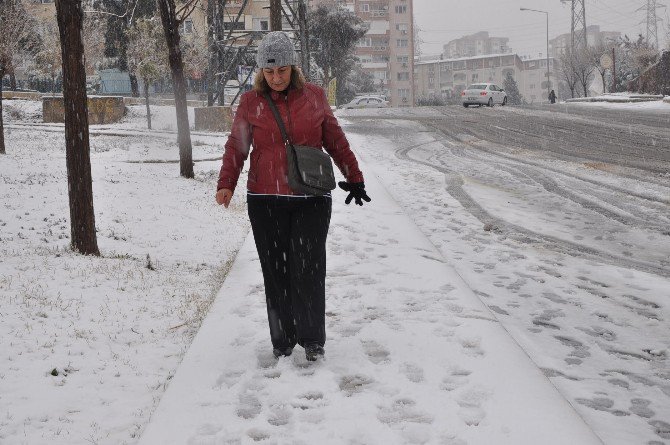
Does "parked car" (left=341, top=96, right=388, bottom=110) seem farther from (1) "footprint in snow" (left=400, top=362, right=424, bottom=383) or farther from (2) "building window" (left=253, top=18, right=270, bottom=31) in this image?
(1) "footprint in snow" (left=400, top=362, right=424, bottom=383)

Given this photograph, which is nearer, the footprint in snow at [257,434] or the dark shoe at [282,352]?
the footprint in snow at [257,434]

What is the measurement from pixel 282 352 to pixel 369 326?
0.83 meters

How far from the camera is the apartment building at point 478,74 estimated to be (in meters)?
117

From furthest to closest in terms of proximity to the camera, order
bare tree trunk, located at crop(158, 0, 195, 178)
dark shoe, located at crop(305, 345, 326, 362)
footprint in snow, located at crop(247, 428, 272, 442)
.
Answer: bare tree trunk, located at crop(158, 0, 195, 178)
dark shoe, located at crop(305, 345, 326, 362)
footprint in snow, located at crop(247, 428, 272, 442)

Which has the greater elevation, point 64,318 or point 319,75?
point 319,75

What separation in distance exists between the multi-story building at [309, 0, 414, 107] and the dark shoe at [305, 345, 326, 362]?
312 feet

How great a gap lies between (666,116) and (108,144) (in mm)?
20121

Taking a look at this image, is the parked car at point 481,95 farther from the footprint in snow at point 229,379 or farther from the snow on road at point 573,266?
the footprint in snow at point 229,379

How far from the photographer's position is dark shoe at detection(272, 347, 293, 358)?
4.27 meters

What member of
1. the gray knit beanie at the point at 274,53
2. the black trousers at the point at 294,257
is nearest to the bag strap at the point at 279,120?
the gray knit beanie at the point at 274,53

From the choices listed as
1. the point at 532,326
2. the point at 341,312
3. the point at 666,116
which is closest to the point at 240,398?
the point at 341,312

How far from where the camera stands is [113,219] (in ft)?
36.7

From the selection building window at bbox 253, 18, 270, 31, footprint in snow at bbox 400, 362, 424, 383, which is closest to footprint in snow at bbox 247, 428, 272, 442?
footprint in snow at bbox 400, 362, 424, 383

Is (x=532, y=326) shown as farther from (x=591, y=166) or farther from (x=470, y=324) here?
(x=591, y=166)
